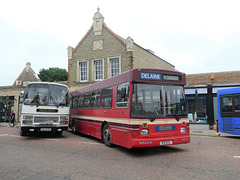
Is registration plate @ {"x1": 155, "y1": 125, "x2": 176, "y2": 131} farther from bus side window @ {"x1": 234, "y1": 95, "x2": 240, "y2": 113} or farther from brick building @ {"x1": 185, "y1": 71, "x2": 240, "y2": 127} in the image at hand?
brick building @ {"x1": 185, "y1": 71, "x2": 240, "y2": 127}

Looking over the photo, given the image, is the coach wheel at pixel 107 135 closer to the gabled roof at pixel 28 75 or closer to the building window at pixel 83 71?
the building window at pixel 83 71

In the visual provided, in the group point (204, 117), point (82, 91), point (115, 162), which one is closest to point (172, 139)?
point (115, 162)

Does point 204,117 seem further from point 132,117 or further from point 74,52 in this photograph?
point 74,52

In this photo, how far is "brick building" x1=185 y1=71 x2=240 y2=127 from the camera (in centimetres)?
1783

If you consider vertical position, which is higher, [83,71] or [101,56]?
[101,56]

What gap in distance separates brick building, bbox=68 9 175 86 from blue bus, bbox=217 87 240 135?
33.7ft

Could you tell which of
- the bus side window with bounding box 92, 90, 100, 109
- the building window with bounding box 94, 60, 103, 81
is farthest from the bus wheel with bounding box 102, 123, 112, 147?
the building window with bounding box 94, 60, 103, 81

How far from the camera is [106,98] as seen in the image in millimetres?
8750

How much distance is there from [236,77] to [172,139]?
14742mm

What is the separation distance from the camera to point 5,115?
28484mm

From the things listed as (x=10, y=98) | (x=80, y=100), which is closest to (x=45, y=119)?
(x=80, y=100)

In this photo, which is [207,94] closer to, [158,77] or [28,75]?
[158,77]

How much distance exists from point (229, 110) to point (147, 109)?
6971 mm

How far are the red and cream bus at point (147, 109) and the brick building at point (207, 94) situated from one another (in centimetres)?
1162
